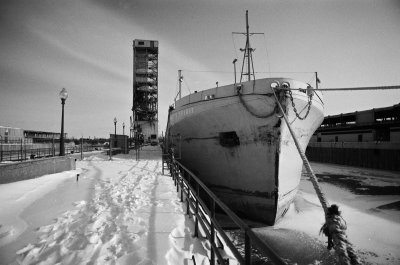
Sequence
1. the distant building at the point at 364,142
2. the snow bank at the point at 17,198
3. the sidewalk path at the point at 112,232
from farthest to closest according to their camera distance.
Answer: the distant building at the point at 364,142
the snow bank at the point at 17,198
the sidewalk path at the point at 112,232

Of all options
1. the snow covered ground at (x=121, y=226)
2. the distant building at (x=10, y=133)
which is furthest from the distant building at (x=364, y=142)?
the distant building at (x=10, y=133)

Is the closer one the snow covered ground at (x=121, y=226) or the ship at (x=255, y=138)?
the snow covered ground at (x=121, y=226)

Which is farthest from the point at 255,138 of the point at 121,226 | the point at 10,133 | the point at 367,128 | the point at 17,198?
the point at 10,133

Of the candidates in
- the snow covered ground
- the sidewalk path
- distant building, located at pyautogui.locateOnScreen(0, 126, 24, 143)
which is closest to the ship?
the snow covered ground

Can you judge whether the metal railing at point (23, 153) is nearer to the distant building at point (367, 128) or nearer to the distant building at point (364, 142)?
the distant building at point (364, 142)

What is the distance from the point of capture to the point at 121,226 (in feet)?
13.0

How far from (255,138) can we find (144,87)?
35844 mm

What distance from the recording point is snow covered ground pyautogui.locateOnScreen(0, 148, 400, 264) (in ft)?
10.1

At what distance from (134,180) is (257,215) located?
4.97 metres

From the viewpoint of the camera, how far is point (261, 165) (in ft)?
24.6

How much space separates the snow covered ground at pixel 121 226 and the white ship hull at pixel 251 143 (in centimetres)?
131

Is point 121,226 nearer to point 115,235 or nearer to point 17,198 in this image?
point 115,235

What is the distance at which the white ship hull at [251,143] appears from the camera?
23.8ft

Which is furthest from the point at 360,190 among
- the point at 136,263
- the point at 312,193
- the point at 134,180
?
the point at 136,263
